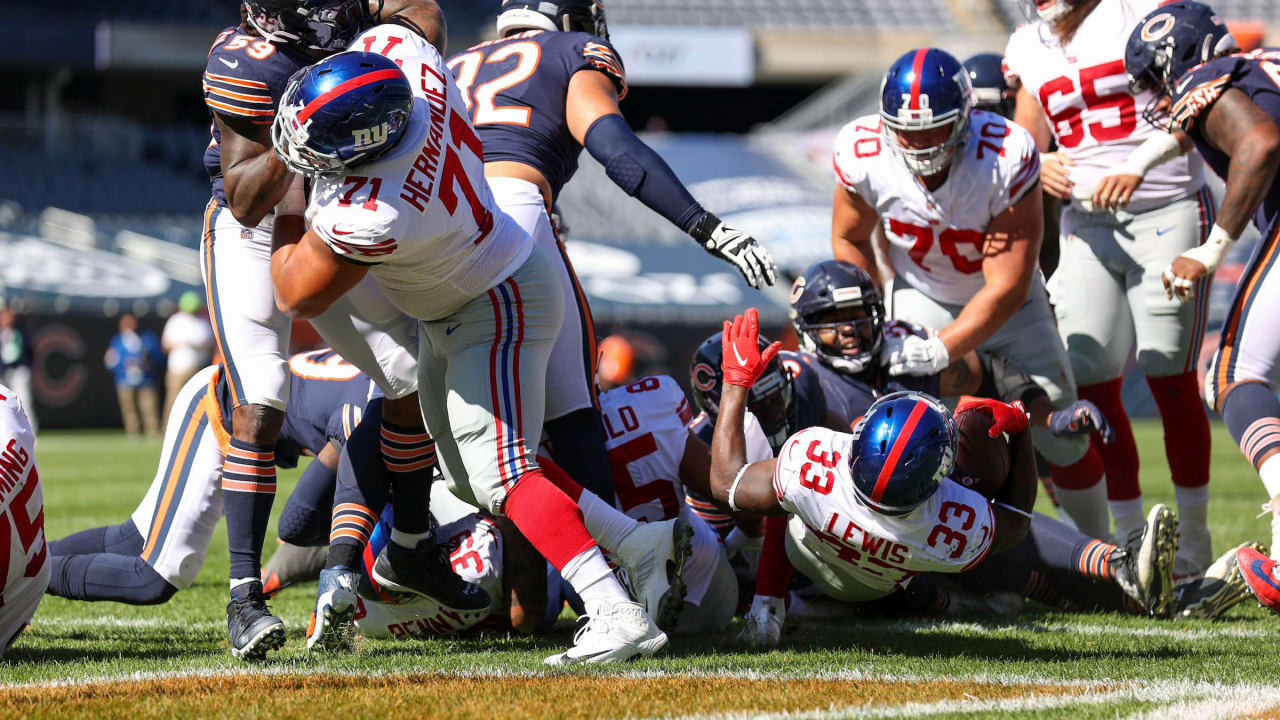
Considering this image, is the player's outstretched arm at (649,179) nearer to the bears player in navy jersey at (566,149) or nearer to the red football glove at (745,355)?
the bears player in navy jersey at (566,149)

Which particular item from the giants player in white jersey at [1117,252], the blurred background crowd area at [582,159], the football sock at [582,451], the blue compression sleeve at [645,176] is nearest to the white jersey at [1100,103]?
the giants player in white jersey at [1117,252]

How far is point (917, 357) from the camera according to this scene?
455 centimetres

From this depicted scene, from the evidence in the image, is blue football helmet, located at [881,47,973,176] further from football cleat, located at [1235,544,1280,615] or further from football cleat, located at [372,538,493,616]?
football cleat, located at [372,538,493,616]

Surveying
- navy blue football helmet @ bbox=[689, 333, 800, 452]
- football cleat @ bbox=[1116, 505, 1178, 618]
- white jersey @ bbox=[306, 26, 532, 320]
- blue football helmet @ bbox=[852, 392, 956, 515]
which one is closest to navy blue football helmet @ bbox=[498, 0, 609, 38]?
white jersey @ bbox=[306, 26, 532, 320]

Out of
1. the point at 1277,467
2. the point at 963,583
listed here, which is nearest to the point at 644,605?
the point at 963,583

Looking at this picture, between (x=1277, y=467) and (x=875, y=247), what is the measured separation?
6.28ft

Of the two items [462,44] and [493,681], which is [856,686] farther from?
[462,44]

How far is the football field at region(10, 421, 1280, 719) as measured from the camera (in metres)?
2.74

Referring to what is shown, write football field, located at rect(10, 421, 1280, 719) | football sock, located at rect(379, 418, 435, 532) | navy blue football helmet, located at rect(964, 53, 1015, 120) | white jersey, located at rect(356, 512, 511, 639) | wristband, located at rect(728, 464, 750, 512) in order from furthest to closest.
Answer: navy blue football helmet, located at rect(964, 53, 1015, 120) → white jersey, located at rect(356, 512, 511, 639) → football sock, located at rect(379, 418, 435, 532) → wristband, located at rect(728, 464, 750, 512) → football field, located at rect(10, 421, 1280, 719)

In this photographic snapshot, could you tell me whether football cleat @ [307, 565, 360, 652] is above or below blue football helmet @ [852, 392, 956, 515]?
below

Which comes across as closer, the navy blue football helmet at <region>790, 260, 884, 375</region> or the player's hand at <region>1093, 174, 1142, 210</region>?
the navy blue football helmet at <region>790, 260, 884, 375</region>

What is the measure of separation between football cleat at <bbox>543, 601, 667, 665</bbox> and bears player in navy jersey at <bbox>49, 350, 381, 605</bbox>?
108cm

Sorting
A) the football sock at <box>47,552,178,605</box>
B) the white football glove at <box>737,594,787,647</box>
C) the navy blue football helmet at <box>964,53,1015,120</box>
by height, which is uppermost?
the navy blue football helmet at <box>964,53,1015,120</box>

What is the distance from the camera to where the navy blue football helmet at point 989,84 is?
219 inches
